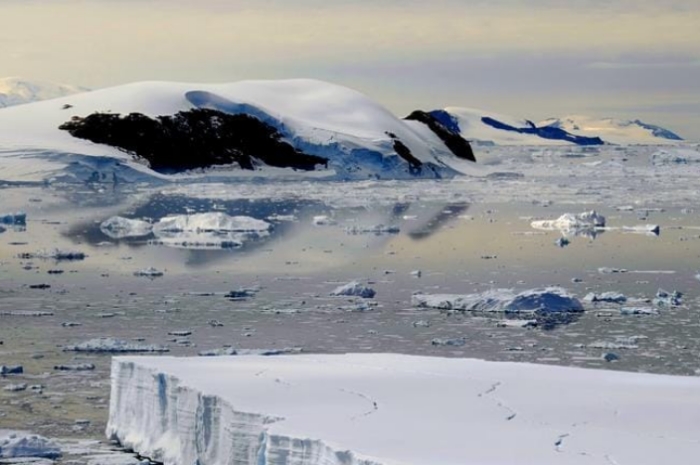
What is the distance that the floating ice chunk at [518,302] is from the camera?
14.8 meters

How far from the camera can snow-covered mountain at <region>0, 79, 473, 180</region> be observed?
164 feet

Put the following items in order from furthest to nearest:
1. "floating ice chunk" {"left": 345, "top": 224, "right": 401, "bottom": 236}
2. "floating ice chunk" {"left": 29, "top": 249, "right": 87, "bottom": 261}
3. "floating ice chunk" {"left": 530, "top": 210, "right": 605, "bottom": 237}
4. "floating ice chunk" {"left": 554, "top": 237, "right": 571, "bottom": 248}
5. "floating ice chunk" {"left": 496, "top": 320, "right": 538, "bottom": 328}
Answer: "floating ice chunk" {"left": 530, "top": 210, "right": 605, "bottom": 237}
"floating ice chunk" {"left": 345, "top": 224, "right": 401, "bottom": 236}
"floating ice chunk" {"left": 554, "top": 237, "right": 571, "bottom": 248}
"floating ice chunk" {"left": 29, "top": 249, "right": 87, "bottom": 261}
"floating ice chunk" {"left": 496, "top": 320, "right": 538, "bottom": 328}

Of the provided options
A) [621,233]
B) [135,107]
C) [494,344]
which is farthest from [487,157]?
[494,344]

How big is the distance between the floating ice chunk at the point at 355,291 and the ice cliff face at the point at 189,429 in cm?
674

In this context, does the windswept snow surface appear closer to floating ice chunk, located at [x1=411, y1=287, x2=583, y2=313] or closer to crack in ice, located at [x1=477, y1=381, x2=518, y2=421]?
crack in ice, located at [x1=477, y1=381, x2=518, y2=421]

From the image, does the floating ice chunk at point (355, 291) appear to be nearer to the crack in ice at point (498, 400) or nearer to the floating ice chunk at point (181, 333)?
the floating ice chunk at point (181, 333)

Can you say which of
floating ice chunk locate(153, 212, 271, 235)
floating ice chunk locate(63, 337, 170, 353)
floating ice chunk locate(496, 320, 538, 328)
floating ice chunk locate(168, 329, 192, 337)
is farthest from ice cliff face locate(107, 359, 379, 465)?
floating ice chunk locate(153, 212, 271, 235)

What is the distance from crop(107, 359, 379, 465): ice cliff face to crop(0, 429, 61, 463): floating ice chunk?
1.95ft

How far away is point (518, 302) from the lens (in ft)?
49.1

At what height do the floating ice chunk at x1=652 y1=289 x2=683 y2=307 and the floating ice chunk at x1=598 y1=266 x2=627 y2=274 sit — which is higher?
the floating ice chunk at x1=598 y1=266 x2=627 y2=274

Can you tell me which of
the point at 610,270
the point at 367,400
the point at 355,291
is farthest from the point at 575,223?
the point at 367,400

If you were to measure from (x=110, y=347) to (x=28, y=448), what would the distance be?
3.71m

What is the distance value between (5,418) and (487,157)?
2971 inches

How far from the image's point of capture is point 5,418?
9.52 m
